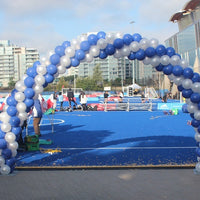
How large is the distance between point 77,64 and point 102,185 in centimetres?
281

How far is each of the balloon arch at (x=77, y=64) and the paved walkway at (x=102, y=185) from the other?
1.99 ft

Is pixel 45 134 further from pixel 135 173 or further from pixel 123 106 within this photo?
pixel 123 106

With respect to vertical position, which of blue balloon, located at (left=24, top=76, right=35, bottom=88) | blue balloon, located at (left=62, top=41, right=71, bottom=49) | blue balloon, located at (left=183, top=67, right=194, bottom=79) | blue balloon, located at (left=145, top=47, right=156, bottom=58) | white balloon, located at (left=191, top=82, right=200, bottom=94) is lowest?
white balloon, located at (left=191, top=82, right=200, bottom=94)

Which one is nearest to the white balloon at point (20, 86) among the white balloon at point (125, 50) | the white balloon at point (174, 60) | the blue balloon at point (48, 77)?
the blue balloon at point (48, 77)

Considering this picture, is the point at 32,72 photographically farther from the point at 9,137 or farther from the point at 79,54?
the point at 9,137

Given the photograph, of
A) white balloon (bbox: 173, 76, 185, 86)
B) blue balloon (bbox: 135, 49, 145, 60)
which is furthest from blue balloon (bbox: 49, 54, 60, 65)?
white balloon (bbox: 173, 76, 185, 86)

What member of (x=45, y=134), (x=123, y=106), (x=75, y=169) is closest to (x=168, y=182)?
(x=75, y=169)

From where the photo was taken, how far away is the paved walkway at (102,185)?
5418mm

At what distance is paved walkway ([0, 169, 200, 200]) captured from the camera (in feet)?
17.8

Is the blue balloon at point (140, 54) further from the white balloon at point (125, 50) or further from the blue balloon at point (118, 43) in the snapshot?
the blue balloon at point (118, 43)

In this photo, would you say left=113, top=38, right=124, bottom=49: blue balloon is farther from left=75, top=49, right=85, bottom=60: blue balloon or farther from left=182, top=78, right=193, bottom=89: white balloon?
left=182, top=78, right=193, bottom=89: white balloon

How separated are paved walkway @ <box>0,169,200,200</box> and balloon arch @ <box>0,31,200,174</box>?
61cm

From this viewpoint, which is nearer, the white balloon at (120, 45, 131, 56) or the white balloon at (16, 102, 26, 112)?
the white balloon at (16, 102, 26, 112)

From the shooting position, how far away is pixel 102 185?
6004 millimetres
